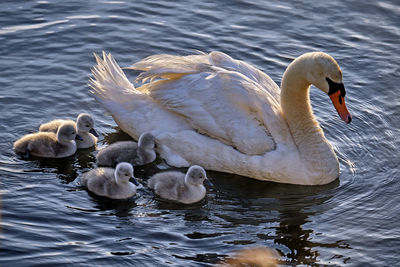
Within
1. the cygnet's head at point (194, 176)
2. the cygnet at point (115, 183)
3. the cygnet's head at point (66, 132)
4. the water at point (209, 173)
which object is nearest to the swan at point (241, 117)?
the water at point (209, 173)

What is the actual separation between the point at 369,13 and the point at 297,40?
1842mm

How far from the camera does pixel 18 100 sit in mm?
12062

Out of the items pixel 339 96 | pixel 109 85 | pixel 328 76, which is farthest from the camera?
pixel 109 85

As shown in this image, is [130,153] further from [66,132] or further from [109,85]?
[109,85]

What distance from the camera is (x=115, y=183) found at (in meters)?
10.1

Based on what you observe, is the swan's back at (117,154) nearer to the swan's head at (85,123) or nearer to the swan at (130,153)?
the swan at (130,153)

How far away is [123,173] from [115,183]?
0.60 feet

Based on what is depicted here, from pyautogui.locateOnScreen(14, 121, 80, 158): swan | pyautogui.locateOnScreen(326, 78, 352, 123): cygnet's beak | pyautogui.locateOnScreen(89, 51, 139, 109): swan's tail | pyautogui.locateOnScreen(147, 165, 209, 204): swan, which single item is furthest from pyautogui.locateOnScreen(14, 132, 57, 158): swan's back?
pyautogui.locateOnScreen(326, 78, 352, 123): cygnet's beak

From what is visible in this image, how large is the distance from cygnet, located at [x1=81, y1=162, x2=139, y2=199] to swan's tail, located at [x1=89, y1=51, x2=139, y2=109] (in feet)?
5.80

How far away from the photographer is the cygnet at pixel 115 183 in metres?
10.0

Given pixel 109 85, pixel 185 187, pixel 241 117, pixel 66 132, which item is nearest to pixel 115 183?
pixel 185 187

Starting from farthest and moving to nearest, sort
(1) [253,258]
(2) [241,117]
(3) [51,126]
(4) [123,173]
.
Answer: (3) [51,126]
(2) [241,117]
(4) [123,173]
(1) [253,258]

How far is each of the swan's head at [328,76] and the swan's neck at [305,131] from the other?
0.78ft

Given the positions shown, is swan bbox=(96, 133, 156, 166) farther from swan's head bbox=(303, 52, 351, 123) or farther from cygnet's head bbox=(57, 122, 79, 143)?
swan's head bbox=(303, 52, 351, 123)
